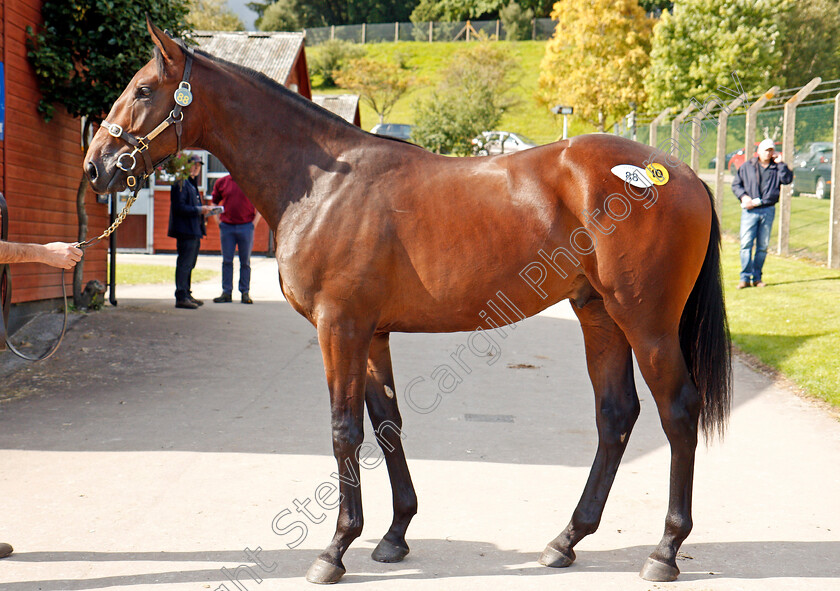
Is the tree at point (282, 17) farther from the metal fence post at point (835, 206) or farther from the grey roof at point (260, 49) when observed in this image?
the metal fence post at point (835, 206)

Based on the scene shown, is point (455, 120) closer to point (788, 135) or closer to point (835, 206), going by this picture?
point (788, 135)

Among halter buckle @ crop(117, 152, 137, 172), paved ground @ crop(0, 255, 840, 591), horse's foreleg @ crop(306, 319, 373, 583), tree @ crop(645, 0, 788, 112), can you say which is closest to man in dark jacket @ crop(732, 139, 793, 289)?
paved ground @ crop(0, 255, 840, 591)

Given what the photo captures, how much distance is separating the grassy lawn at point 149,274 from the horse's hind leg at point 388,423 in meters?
10.9

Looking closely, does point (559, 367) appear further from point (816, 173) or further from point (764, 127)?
point (764, 127)

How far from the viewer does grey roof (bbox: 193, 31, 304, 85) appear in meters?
21.5

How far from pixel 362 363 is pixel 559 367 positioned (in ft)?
15.9

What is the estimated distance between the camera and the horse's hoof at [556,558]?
3281 millimetres

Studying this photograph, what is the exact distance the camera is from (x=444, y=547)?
3.46 metres

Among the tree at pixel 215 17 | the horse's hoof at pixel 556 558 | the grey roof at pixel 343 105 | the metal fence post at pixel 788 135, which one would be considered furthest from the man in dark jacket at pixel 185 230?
the tree at pixel 215 17

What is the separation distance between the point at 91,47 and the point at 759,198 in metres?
9.35

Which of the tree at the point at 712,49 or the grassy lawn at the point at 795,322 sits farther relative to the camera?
the tree at the point at 712,49

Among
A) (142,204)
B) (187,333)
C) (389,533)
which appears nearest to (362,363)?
(389,533)

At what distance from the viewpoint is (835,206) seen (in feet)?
39.3

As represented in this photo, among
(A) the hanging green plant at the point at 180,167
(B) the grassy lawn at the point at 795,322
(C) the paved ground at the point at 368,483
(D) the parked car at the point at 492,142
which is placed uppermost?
(D) the parked car at the point at 492,142
